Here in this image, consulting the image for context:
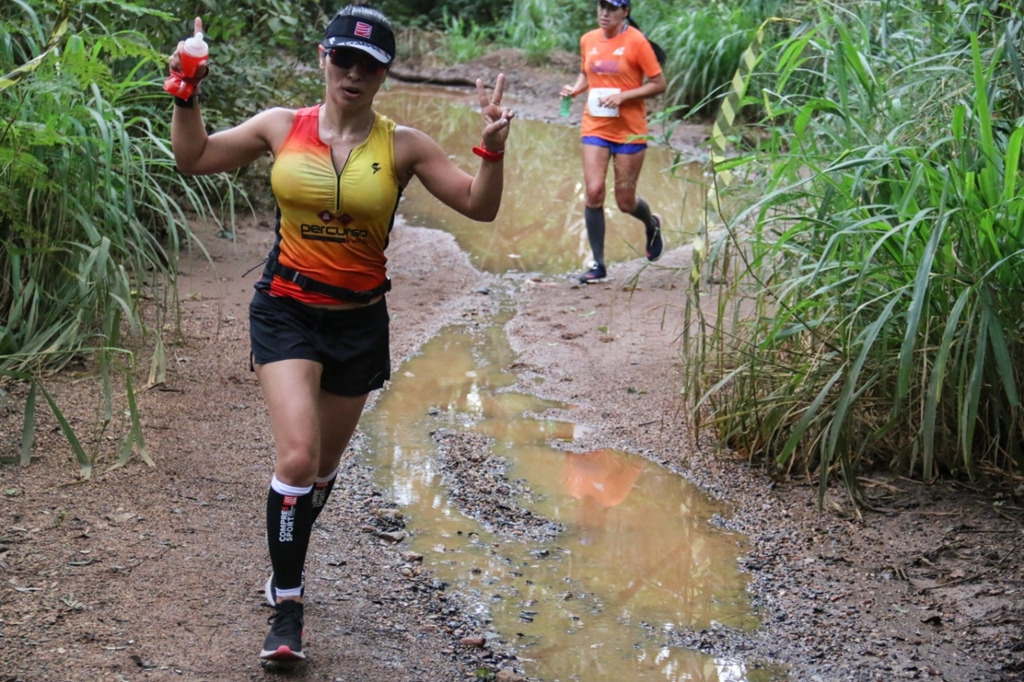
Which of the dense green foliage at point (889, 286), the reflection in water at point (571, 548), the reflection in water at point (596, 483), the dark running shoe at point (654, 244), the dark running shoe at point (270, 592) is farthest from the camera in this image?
the dark running shoe at point (654, 244)

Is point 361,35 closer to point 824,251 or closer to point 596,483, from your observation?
point 824,251

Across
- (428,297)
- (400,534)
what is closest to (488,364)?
(428,297)

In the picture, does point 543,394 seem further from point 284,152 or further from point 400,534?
point 284,152

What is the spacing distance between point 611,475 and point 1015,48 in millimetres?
2274

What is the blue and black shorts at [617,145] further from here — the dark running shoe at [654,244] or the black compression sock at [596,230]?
the dark running shoe at [654,244]

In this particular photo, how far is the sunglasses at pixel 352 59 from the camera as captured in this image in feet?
11.1

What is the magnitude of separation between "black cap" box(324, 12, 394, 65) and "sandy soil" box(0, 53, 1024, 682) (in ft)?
5.31

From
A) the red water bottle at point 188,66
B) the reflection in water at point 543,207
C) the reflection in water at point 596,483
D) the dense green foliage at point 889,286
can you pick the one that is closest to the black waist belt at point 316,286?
the red water bottle at point 188,66

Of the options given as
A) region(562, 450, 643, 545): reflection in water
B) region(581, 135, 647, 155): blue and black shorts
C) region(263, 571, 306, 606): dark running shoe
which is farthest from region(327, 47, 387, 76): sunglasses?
region(581, 135, 647, 155): blue and black shorts

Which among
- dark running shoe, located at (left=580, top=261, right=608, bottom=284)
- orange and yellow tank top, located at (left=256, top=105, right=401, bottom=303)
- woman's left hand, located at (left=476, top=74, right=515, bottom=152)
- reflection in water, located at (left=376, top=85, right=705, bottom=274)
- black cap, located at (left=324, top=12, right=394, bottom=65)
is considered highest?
black cap, located at (left=324, top=12, right=394, bottom=65)

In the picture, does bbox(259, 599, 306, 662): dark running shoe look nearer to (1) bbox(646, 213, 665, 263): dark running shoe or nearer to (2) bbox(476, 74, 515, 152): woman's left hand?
(2) bbox(476, 74, 515, 152): woman's left hand

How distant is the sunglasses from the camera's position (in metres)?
3.38

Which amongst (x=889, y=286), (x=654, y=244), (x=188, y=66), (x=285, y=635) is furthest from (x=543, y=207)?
(x=285, y=635)

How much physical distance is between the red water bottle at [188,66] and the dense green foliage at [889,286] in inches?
82.0
